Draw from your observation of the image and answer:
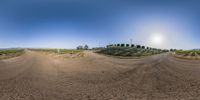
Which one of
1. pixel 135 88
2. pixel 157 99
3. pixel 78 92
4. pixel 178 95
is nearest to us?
pixel 157 99

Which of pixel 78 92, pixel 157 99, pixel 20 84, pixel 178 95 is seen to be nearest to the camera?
pixel 157 99

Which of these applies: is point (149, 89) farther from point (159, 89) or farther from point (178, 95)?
point (178, 95)

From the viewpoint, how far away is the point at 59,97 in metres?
7.93

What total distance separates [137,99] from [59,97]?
347 cm

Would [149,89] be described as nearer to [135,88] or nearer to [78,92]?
[135,88]

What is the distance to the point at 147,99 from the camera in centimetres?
758

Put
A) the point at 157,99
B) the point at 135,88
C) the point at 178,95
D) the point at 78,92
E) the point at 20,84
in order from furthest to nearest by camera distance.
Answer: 1. the point at 20,84
2. the point at 135,88
3. the point at 78,92
4. the point at 178,95
5. the point at 157,99

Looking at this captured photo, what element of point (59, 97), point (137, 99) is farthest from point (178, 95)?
point (59, 97)

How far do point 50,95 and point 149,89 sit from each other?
5053 mm

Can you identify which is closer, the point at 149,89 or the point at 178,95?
the point at 178,95

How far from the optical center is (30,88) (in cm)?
965

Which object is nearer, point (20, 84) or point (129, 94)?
point (129, 94)

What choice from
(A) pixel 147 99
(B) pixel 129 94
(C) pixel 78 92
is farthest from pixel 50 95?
(A) pixel 147 99

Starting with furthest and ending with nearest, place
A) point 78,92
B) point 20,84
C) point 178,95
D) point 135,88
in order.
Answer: point 20,84 < point 135,88 < point 78,92 < point 178,95
